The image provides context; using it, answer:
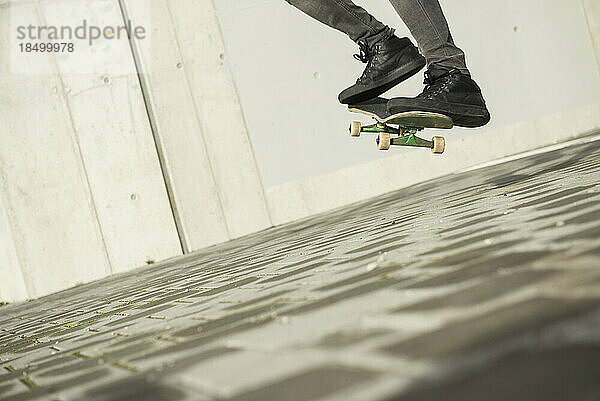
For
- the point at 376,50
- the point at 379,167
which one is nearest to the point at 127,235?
the point at 379,167

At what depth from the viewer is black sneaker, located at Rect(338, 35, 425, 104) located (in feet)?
9.18

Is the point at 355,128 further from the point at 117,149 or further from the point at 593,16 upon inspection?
the point at 593,16

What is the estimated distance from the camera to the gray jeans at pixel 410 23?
2553 millimetres

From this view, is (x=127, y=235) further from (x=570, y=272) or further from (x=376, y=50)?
(x=570, y=272)

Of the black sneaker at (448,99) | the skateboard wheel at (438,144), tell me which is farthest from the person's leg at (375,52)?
the skateboard wheel at (438,144)

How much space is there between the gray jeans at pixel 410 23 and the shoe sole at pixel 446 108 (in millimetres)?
165

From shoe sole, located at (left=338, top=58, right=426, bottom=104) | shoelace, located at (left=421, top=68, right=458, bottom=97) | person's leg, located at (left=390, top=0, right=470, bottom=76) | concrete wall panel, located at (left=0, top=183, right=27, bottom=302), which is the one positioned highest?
person's leg, located at (left=390, top=0, right=470, bottom=76)

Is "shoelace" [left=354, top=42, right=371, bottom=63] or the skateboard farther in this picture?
"shoelace" [left=354, top=42, right=371, bottom=63]

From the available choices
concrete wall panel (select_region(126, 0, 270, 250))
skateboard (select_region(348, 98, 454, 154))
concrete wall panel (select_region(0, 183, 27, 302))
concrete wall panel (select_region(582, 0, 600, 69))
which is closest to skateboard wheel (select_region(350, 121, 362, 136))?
skateboard (select_region(348, 98, 454, 154))

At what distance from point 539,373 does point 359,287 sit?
0.66 metres

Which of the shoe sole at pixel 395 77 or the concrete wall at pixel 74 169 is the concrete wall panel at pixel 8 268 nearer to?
the concrete wall at pixel 74 169

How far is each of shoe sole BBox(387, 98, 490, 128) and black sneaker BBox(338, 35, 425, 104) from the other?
0.48 ft

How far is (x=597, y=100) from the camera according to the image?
7.19 metres

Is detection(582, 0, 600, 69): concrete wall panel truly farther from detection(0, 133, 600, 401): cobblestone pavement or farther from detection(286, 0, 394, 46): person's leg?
detection(0, 133, 600, 401): cobblestone pavement
